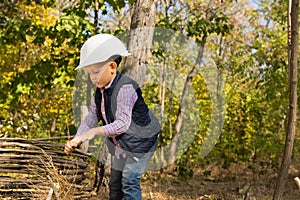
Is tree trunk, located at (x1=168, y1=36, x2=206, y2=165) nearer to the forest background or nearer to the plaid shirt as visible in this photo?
the forest background

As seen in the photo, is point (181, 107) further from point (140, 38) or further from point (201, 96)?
point (140, 38)

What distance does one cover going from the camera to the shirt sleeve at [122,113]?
2.52m

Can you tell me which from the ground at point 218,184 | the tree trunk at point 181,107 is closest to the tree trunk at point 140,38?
the ground at point 218,184

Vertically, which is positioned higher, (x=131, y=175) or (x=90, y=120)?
(x=90, y=120)

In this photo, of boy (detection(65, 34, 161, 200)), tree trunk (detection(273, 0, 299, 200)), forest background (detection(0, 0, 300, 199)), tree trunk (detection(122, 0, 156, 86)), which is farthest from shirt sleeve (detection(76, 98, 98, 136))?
forest background (detection(0, 0, 300, 199))

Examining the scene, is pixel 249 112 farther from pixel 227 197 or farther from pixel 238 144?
pixel 227 197

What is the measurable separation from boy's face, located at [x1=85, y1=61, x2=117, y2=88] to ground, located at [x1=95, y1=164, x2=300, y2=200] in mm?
2152

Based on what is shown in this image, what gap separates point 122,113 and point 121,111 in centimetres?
1

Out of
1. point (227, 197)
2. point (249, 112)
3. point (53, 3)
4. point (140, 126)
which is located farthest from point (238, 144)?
point (140, 126)

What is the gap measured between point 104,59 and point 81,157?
1900 millimetres

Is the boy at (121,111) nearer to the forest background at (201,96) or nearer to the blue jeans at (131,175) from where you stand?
the blue jeans at (131,175)

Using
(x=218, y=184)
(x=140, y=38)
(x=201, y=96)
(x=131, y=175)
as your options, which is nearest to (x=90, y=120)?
(x=131, y=175)

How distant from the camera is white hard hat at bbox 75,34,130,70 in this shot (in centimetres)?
260

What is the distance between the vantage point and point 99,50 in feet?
8.66
